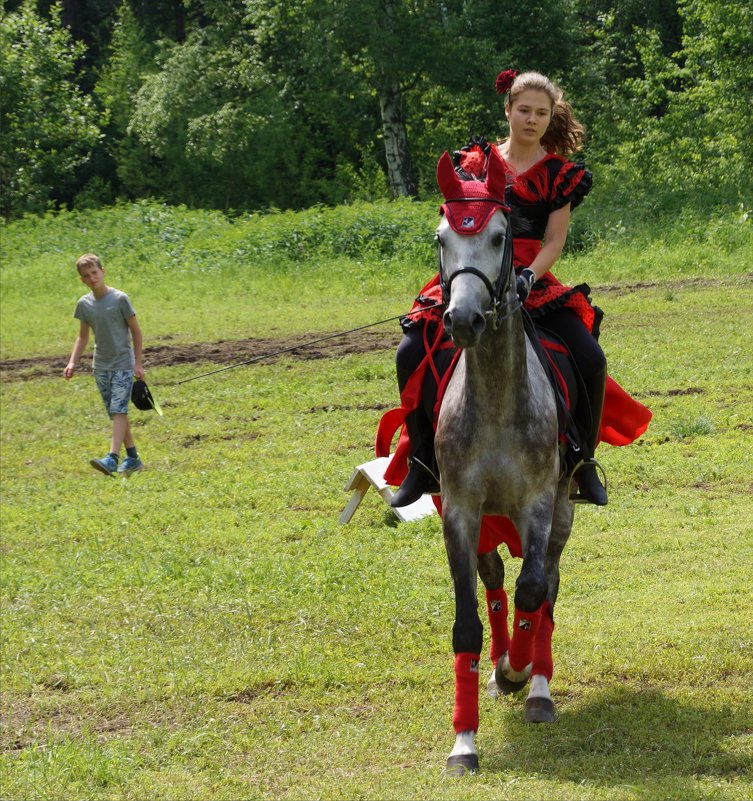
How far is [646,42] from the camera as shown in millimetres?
37656

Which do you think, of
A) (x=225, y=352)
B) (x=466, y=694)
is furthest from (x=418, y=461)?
(x=225, y=352)

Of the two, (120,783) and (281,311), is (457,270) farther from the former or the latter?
(281,311)

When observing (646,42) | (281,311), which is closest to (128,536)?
(281,311)

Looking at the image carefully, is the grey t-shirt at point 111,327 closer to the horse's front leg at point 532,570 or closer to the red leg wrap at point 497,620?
the red leg wrap at point 497,620

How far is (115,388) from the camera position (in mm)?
13164

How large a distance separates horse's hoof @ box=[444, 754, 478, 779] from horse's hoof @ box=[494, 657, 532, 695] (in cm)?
82

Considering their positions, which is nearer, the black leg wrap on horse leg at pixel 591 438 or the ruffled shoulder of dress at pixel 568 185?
the ruffled shoulder of dress at pixel 568 185

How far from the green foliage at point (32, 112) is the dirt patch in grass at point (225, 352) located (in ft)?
71.4

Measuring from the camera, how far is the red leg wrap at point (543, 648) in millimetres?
6082

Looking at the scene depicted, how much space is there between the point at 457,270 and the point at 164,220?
26423 mm

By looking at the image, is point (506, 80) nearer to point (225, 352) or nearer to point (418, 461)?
point (418, 461)

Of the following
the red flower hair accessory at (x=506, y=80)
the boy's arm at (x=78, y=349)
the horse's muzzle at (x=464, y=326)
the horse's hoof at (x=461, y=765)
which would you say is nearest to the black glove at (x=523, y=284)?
the horse's muzzle at (x=464, y=326)

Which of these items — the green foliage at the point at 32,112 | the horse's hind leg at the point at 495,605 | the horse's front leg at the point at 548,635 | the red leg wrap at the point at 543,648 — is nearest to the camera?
the horse's front leg at the point at 548,635

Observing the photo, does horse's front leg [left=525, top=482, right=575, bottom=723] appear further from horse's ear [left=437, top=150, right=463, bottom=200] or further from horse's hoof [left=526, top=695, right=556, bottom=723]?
horse's ear [left=437, top=150, right=463, bottom=200]
